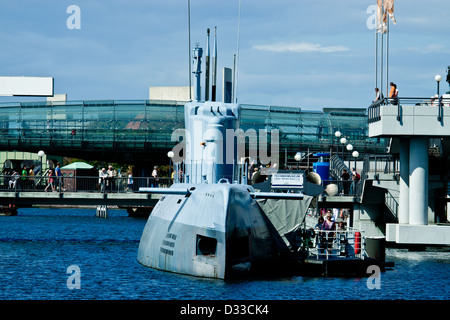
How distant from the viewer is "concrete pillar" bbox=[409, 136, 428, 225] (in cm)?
5069

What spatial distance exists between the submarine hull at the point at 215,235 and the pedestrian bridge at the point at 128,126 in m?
69.4

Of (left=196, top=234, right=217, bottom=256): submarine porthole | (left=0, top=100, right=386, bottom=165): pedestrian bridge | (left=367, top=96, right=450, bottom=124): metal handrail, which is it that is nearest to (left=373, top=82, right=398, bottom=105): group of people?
(left=367, top=96, right=450, bottom=124): metal handrail

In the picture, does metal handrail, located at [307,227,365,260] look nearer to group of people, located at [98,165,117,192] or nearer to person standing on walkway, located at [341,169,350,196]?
person standing on walkway, located at [341,169,350,196]

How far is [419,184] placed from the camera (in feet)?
167

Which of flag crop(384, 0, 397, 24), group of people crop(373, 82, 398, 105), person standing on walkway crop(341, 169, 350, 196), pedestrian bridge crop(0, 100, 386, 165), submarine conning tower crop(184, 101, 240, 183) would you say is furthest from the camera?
pedestrian bridge crop(0, 100, 386, 165)

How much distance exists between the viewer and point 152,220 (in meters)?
44.3

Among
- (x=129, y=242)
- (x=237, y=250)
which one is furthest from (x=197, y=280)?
(x=129, y=242)

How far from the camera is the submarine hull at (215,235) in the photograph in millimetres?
35438

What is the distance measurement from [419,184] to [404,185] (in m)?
1.74

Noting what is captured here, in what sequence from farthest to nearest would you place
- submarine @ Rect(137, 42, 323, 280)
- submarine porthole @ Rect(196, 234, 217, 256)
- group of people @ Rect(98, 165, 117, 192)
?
group of people @ Rect(98, 165, 117, 192) < submarine porthole @ Rect(196, 234, 217, 256) < submarine @ Rect(137, 42, 323, 280)

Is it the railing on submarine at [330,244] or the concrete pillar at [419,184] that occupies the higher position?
the concrete pillar at [419,184]

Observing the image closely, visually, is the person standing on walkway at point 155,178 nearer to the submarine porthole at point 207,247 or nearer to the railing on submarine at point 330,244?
the railing on submarine at point 330,244

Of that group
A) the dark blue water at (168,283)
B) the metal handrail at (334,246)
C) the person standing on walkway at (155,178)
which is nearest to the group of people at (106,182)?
the person standing on walkway at (155,178)
